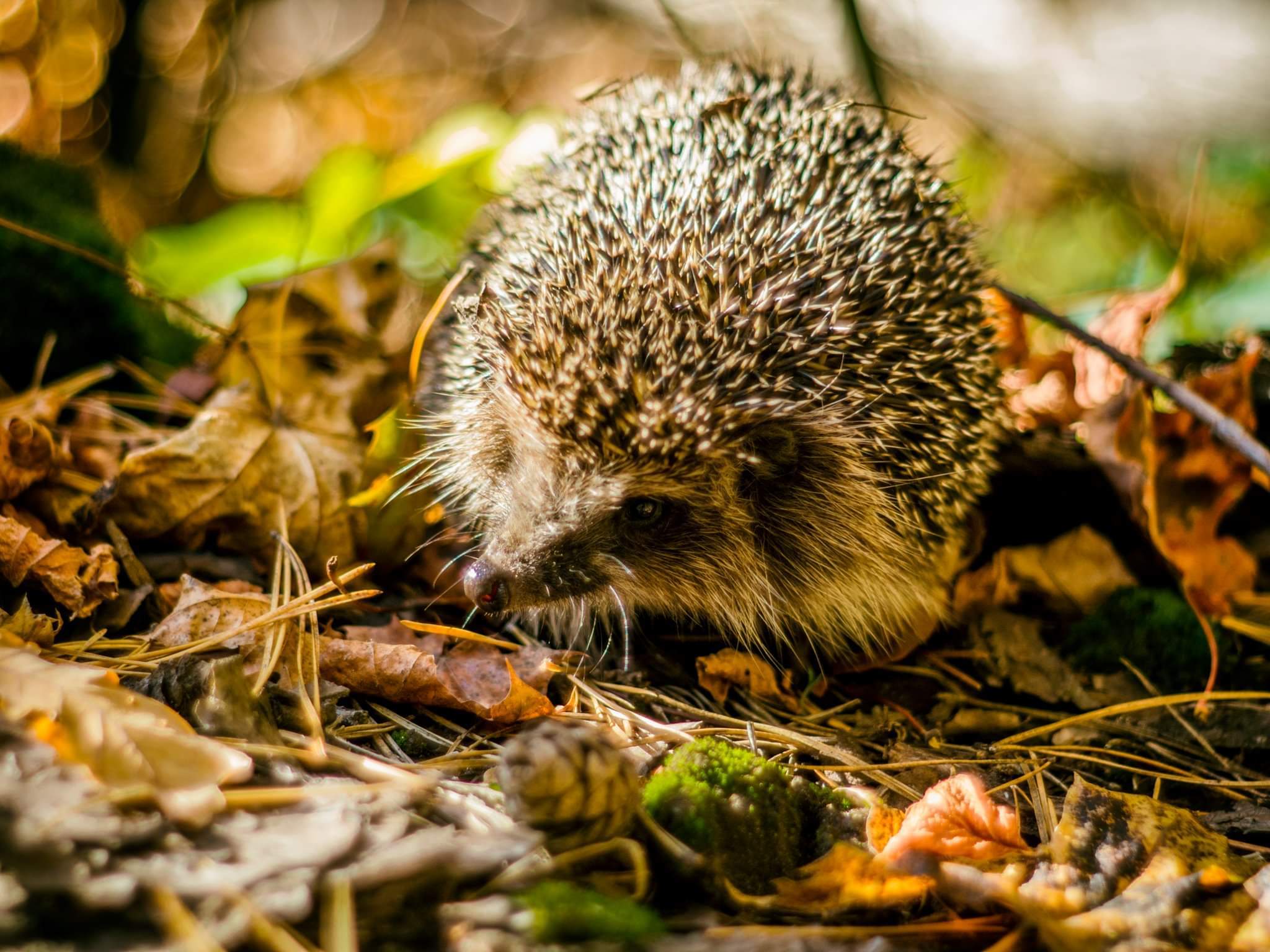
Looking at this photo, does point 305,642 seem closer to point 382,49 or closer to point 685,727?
point 685,727

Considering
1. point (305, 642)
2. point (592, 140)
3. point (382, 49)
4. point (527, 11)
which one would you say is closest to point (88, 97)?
point (382, 49)

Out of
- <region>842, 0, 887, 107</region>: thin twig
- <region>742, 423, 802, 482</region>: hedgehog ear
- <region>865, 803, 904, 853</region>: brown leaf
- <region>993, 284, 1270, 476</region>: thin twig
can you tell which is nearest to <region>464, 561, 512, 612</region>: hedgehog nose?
<region>742, 423, 802, 482</region>: hedgehog ear

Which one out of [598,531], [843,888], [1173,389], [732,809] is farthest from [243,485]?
[1173,389]

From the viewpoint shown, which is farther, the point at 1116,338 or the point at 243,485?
the point at 1116,338

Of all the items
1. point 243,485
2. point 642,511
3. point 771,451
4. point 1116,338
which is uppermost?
point 1116,338

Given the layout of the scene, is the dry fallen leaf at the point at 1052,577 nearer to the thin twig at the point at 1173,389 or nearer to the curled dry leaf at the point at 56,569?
the thin twig at the point at 1173,389

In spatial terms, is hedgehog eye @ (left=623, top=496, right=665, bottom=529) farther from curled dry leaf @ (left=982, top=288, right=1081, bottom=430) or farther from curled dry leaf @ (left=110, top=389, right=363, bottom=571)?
curled dry leaf @ (left=982, top=288, right=1081, bottom=430)

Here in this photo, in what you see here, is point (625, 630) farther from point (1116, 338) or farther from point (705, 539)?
point (1116, 338)
